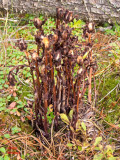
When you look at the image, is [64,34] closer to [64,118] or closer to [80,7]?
[64,118]

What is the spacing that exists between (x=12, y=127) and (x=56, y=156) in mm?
440

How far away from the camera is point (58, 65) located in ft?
4.25

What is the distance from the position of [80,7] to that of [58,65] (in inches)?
86.6

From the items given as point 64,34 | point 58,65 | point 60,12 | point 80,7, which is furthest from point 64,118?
point 80,7

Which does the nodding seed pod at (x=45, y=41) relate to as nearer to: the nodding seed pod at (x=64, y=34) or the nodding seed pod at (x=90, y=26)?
the nodding seed pod at (x=64, y=34)

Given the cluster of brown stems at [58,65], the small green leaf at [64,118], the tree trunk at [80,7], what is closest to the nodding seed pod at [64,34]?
the cluster of brown stems at [58,65]

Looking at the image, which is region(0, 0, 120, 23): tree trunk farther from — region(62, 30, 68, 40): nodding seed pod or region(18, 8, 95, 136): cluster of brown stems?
region(62, 30, 68, 40): nodding seed pod

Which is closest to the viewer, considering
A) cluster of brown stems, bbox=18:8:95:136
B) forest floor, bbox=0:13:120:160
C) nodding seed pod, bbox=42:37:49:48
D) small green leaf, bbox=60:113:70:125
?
nodding seed pod, bbox=42:37:49:48

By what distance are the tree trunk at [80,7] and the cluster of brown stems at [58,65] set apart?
1.81m

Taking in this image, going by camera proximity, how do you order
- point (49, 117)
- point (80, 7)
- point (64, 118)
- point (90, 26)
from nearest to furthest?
point (90, 26)
point (64, 118)
point (49, 117)
point (80, 7)

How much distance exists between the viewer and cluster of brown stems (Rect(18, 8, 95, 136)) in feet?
3.98

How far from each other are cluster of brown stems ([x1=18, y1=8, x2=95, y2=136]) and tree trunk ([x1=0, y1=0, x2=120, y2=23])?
5.95ft

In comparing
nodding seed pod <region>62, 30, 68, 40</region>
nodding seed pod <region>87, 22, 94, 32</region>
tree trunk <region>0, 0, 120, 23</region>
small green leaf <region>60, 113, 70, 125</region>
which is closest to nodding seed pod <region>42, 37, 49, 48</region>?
nodding seed pod <region>62, 30, 68, 40</region>

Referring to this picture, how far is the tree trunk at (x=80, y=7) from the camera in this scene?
3.05m
